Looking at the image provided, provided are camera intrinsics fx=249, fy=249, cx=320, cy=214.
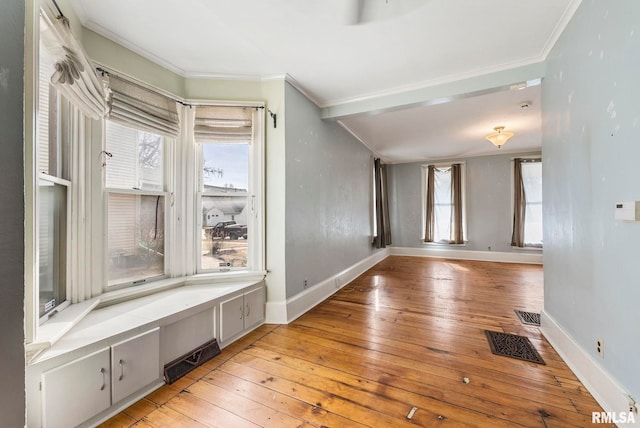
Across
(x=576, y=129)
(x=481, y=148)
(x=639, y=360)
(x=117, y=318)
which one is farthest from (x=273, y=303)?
(x=481, y=148)

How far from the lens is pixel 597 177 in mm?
1528

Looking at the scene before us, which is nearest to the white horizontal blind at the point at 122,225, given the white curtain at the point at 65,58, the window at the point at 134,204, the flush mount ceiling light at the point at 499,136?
the window at the point at 134,204

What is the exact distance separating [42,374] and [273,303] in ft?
5.65

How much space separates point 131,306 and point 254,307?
1035mm

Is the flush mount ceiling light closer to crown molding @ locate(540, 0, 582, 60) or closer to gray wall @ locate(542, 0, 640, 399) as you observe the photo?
crown molding @ locate(540, 0, 582, 60)

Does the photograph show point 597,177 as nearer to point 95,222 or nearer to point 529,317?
point 529,317

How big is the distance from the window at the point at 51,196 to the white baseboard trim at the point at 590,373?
10.8 feet

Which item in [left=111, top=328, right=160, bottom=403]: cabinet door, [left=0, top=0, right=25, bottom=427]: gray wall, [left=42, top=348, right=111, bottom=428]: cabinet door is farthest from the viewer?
[left=111, top=328, right=160, bottom=403]: cabinet door

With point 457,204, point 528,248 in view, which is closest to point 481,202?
point 457,204

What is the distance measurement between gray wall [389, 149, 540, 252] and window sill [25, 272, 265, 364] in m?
5.46

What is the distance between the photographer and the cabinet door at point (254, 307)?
247 cm

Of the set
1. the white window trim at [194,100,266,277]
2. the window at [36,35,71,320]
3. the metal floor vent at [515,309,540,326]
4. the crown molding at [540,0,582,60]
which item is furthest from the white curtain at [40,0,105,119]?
the metal floor vent at [515,309,540,326]

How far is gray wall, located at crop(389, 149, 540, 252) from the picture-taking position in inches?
237

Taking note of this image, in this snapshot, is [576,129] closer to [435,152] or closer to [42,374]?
[42,374]
